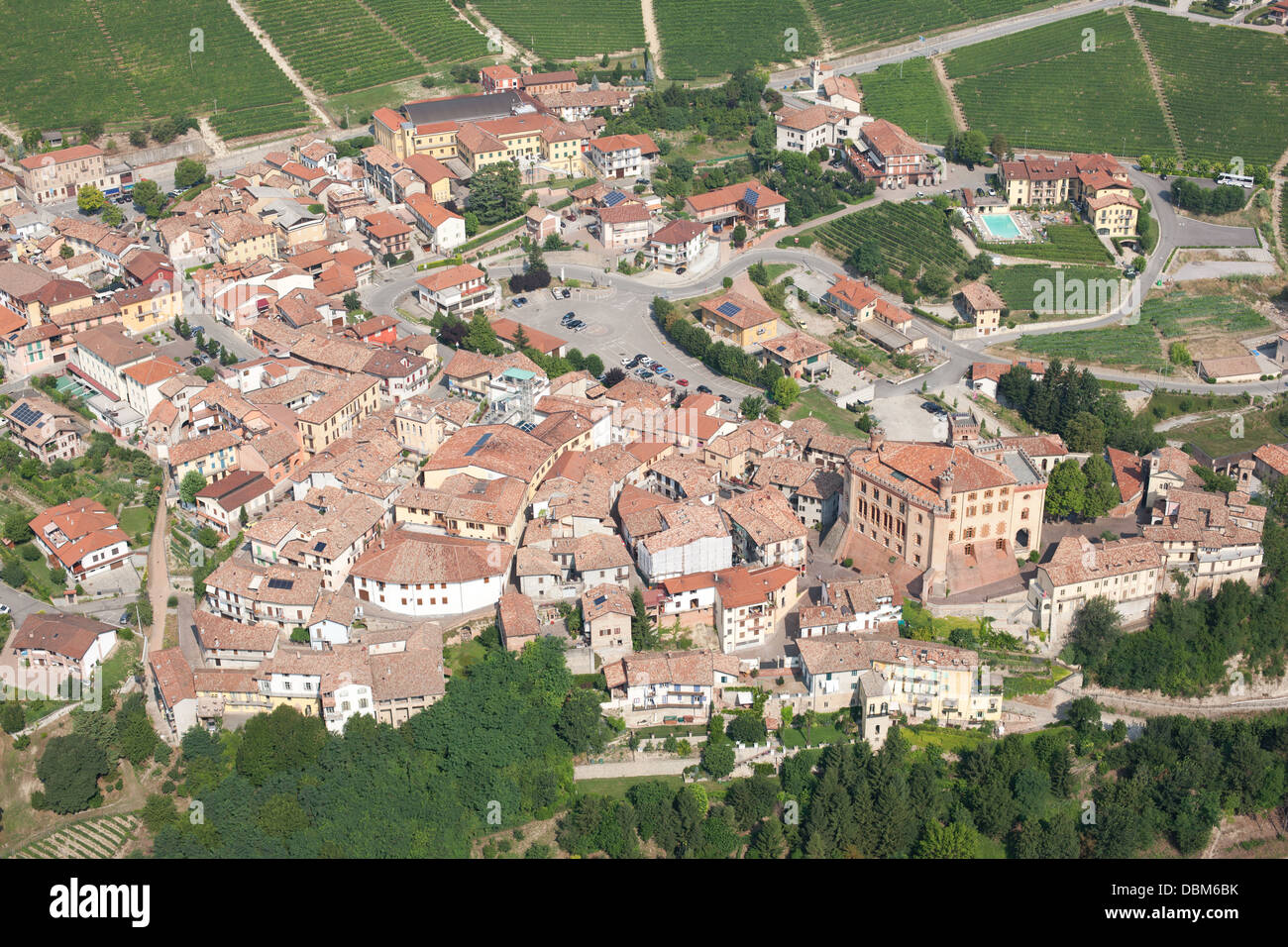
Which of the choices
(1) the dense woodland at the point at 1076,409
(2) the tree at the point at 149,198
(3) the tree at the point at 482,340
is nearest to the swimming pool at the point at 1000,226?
(1) the dense woodland at the point at 1076,409

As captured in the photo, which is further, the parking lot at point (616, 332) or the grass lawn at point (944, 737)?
the parking lot at point (616, 332)

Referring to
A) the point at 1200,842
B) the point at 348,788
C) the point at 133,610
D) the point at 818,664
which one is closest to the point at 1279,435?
the point at 1200,842

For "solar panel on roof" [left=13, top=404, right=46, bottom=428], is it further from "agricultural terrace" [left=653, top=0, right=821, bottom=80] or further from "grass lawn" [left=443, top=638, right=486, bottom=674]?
"agricultural terrace" [left=653, top=0, right=821, bottom=80]

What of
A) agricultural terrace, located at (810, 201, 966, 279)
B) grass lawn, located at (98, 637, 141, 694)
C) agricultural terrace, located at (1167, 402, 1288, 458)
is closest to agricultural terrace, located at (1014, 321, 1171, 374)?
agricultural terrace, located at (1167, 402, 1288, 458)

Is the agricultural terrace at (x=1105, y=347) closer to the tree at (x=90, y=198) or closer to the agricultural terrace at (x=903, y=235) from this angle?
the agricultural terrace at (x=903, y=235)

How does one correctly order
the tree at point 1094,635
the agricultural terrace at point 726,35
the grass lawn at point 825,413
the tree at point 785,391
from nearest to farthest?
the tree at point 1094,635, the grass lawn at point 825,413, the tree at point 785,391, the agricultural terrace at point 726,35

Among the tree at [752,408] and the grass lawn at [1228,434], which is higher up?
the tree at [752,408]

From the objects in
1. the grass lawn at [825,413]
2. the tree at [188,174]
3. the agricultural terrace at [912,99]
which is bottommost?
the grass lawn at [825,413]

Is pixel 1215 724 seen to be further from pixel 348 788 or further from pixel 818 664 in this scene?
pixel 348 788
